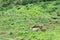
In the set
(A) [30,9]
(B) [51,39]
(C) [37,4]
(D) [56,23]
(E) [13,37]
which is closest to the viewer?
(B) [51,39]

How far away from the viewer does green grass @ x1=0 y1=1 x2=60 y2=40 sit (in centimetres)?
1168

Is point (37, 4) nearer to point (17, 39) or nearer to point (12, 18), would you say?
point (12, 18)

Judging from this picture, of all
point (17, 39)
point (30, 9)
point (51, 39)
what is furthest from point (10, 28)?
point (30, 9)

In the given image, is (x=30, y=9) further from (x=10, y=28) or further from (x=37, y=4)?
(x=10, y=28)

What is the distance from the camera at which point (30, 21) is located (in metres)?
14.6

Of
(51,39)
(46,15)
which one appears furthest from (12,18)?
(51,39)

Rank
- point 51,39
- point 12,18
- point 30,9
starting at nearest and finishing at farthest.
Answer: point 51,39, point 12,18, point 30,9

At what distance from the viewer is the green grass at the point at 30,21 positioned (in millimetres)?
11680

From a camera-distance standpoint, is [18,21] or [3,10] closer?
[18,21]

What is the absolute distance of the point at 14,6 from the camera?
19.7 metres

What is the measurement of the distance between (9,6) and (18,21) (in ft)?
17.9

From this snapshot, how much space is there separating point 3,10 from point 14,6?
3.02 feet

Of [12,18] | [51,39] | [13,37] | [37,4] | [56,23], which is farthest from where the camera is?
[37,4]

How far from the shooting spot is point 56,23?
562 inches
